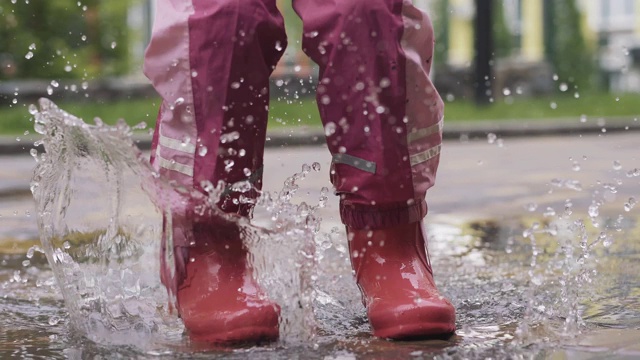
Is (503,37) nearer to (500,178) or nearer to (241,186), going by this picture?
(500,178)

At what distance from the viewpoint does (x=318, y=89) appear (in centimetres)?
172

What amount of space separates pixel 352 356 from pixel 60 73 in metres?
15.4

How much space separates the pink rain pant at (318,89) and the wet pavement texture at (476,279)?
252 mm

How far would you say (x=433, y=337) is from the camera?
5.38ft

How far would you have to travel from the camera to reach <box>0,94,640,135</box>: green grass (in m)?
9.30

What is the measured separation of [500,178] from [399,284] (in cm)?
347

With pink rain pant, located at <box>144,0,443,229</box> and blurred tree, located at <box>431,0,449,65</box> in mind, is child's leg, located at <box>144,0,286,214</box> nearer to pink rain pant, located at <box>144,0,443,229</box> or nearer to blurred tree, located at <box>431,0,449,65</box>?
pink rain pant, located at <box>144,0,443,229</box>

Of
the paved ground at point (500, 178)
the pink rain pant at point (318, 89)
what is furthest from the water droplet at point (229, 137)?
the paved ground at point (500, 178)

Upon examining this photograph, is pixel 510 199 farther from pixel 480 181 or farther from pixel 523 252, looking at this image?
pixel 523 252

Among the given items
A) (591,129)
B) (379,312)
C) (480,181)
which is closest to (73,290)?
(379,312)

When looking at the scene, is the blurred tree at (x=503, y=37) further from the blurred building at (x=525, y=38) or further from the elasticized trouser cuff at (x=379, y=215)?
the elasticized trouser cuff at (x=379, y=215)

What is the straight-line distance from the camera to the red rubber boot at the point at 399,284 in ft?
5.36

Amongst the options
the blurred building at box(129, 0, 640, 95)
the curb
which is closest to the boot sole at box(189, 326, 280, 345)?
the curb

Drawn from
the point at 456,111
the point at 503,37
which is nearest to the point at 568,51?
the point at 503,37
